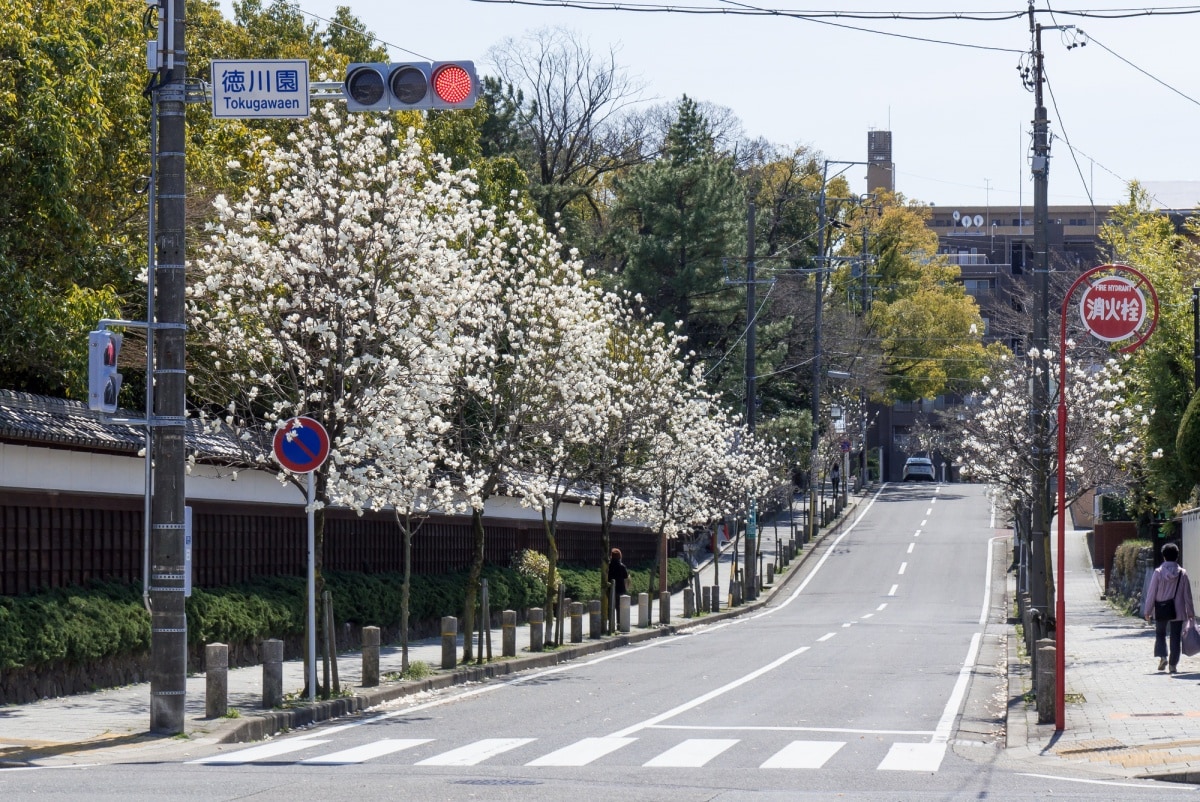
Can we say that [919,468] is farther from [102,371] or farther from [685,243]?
[102,371]

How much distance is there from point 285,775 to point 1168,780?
273 inches

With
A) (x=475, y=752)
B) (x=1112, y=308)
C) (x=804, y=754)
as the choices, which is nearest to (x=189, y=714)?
(x=475, y=752)

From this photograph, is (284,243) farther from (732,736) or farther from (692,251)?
(692,251)

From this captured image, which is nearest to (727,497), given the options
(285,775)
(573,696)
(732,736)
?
(573,696)

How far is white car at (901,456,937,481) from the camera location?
9181 cm

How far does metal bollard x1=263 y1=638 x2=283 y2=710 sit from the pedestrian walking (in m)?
11.9

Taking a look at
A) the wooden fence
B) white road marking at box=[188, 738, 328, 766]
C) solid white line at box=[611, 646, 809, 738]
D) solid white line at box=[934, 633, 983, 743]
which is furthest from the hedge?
solid white line at box=[934, 633, 983, 743]

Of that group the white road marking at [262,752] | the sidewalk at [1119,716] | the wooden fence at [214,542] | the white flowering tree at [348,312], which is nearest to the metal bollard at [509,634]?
the wooden fence at [214,542]

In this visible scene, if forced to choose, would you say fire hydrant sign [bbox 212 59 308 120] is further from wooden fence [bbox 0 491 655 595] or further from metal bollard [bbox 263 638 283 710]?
wooden fence [bbox 0 491 655 595]

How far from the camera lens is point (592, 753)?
42.2 ft

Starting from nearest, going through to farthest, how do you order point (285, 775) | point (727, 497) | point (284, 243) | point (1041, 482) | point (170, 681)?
point (285, 775)
point (170, 681)
point (284, 243)
point (1041, 482)
point (727, 497)

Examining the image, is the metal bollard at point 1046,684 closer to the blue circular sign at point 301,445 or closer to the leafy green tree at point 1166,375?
the blue circular sign at point 301,445

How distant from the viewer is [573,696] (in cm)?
1864

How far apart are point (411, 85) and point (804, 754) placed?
6.79 m
